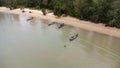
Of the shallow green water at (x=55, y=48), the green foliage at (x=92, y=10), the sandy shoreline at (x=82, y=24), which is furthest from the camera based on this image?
the green foliage at (x=92, y=10)

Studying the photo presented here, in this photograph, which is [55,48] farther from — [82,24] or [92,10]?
[92,10]

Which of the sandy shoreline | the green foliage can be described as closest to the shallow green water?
the sandy shoreline

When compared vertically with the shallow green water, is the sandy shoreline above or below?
above

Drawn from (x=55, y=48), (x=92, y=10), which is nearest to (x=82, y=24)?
(x=92, y=10)

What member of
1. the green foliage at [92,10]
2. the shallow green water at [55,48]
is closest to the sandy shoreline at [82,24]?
the green foliage at [92,10]

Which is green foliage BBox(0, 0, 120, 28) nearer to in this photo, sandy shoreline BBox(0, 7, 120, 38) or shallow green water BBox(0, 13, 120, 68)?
sandy shoreline BBox(0, 7, 120, 38)

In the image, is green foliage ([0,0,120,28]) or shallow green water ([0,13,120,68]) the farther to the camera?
green foliage ([0,0,120,28])

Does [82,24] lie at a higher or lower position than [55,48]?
higher

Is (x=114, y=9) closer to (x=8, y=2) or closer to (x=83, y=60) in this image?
(x=83, y=60)

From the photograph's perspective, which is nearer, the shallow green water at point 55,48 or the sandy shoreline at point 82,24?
the shallow green water at point 55,48

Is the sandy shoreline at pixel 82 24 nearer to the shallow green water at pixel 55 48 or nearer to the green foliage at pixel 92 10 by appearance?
the green foliage at pixel 92 10
